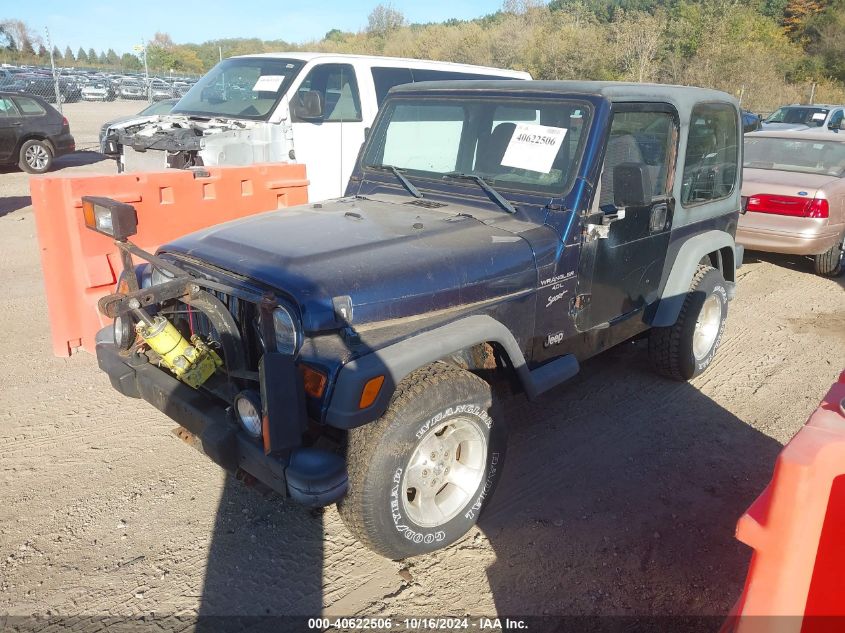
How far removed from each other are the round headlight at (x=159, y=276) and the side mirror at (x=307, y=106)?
13.7 feet

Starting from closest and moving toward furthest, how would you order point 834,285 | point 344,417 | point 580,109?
point 344,417
point 580,109
point 834,285

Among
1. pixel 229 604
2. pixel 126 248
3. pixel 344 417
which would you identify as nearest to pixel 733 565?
pixel 344 417

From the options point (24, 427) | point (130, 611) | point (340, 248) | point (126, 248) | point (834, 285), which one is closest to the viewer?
point (130, 611)

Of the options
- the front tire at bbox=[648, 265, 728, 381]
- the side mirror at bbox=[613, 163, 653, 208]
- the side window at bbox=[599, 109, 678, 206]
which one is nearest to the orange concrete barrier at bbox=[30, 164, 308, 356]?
the side window at bbox=[599, 109, 678, 206]

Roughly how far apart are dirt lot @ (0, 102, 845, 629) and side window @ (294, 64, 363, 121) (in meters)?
4.09

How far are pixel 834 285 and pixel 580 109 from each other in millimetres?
5740

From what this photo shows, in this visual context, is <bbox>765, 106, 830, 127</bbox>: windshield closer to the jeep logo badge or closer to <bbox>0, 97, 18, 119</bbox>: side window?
the jeep logo badge

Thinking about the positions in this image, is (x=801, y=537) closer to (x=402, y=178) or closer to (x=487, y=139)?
(x=487, y=139)

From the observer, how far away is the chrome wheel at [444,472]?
2.90 m

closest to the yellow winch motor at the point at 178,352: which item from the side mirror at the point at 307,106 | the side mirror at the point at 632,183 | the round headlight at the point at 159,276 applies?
the round headlight at the point at 159,276

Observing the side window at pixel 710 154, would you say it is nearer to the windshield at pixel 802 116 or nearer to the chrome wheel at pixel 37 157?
the chrome wheel at pixel 37 157

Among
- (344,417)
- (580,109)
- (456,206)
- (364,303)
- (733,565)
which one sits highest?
(580,109)

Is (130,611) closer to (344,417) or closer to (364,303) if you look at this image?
(344,417)

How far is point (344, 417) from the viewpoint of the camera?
2.48m
